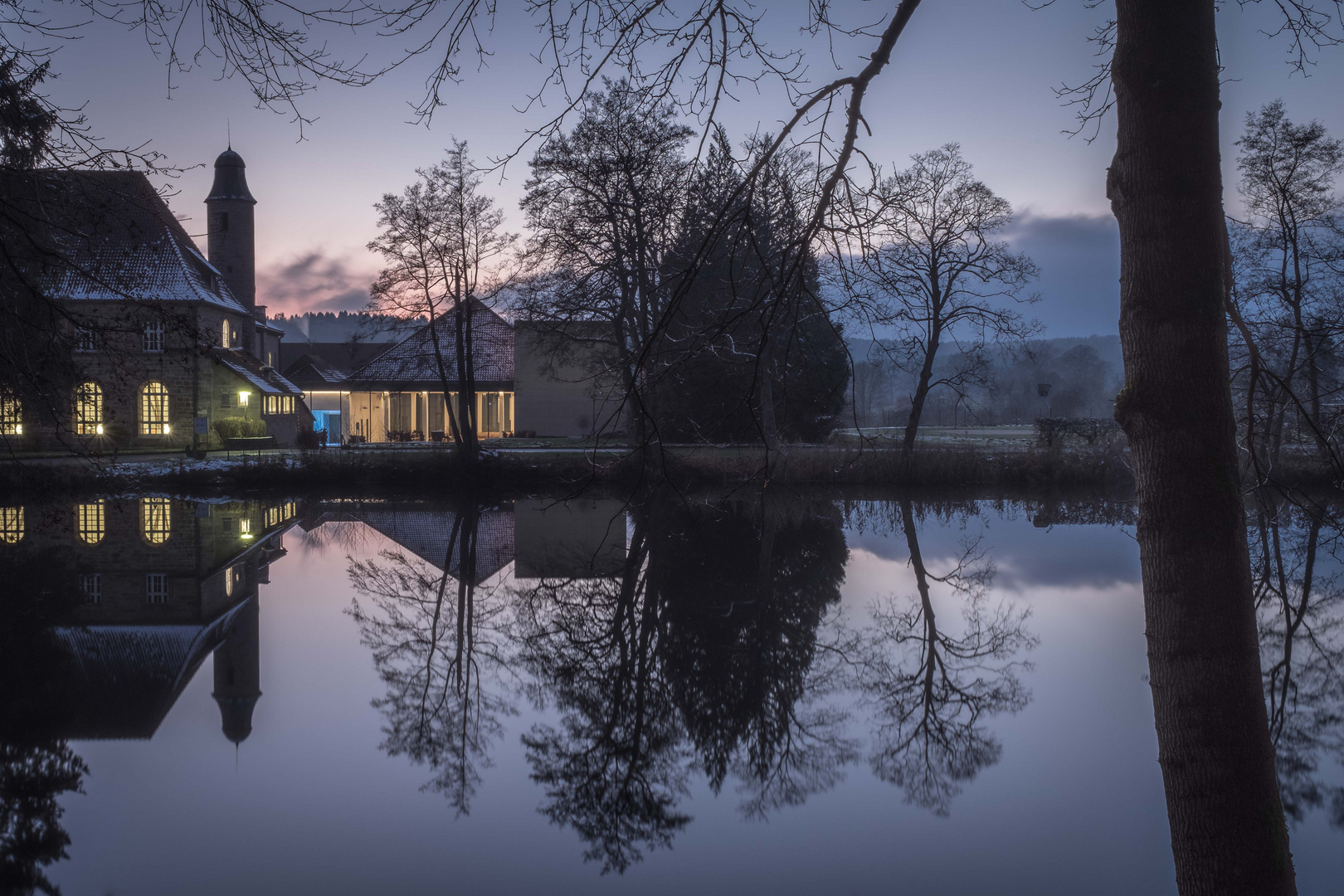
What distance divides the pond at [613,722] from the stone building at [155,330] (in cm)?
261

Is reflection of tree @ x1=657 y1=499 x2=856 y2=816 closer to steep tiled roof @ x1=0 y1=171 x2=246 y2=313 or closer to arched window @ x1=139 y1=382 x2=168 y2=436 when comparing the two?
steep tiled roof @ x1=0 y1=171 x2=246 y2=313

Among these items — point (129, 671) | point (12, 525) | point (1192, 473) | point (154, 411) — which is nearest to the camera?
point (1192, 473)

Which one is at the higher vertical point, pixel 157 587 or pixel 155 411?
pixel 155 411

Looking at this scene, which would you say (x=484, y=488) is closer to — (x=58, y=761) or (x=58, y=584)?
(x=58, y=584)

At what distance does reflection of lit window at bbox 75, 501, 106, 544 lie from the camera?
54.5 feet

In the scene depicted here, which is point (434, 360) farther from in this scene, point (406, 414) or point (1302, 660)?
point (1302, 660)

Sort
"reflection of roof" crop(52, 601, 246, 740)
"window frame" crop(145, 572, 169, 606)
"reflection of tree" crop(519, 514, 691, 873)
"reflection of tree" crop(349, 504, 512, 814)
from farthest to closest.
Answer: "window frame" crop(145, 572, 169, 606) → "reflection of roof" crop(52, 601, 246, 740) → "reflection of tree" crop(349, 504, 512, 814) → "reflection of tree" crop(519, 514, 691, 873)

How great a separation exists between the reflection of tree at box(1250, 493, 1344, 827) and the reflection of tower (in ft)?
23.9

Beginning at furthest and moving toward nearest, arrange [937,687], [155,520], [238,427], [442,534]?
1. [238,427]
2. [155,520]
3. [442,534]
4. [937,687]

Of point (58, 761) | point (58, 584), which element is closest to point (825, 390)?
point (58, 761)

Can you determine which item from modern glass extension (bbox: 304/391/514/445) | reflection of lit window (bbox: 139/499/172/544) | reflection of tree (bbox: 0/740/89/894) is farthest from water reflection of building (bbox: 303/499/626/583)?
modern glass extension (bbox: 304/391/514/445)

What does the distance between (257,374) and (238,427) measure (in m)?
3.39

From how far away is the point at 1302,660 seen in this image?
28.8ft

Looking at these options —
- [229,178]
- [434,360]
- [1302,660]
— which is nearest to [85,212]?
[1302,660]
